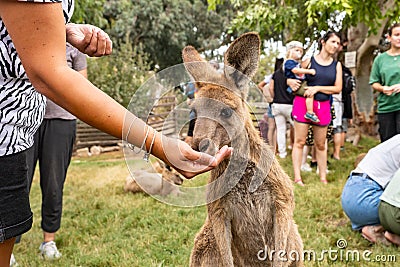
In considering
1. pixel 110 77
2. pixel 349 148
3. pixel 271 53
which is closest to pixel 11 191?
pixel 349 148

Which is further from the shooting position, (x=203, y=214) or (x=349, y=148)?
(x=349, y=148)

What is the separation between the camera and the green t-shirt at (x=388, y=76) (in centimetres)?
609

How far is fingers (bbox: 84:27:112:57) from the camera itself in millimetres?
1852

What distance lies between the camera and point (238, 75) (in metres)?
2.25

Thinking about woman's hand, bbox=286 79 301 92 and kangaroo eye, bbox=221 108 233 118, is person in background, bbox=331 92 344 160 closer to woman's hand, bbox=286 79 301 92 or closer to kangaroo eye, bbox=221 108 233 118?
woman's hand, bbox=286 79 301 92

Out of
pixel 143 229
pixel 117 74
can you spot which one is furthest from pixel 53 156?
pixel 117 74

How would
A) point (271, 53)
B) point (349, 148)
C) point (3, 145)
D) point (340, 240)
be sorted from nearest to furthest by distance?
1. point (3, 145)
2. point (340, 240)
3. point (349, 148)
4. point (271, 53)

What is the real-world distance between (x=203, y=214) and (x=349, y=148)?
20.5ft

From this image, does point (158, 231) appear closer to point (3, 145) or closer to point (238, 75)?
point (238, 75)

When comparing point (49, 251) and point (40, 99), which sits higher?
point (40, 99)

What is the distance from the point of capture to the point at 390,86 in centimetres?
612

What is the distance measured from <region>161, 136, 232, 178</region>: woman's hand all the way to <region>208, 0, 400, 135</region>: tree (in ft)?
18.1

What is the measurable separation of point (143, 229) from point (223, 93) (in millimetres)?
3014

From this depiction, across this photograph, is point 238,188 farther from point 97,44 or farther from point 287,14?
point 287,14
